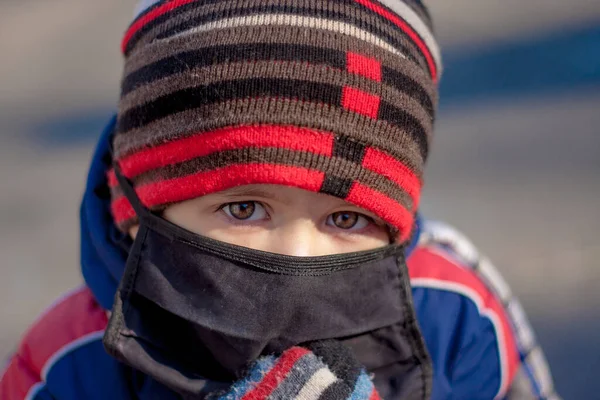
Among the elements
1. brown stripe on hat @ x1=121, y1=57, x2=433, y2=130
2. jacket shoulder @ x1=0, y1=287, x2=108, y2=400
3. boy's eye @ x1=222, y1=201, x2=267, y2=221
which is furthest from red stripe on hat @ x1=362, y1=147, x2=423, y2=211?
jacket shoulder @ x1=0, y1=287, x2=108, y2=400

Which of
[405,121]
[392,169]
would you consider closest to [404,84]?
[405,121]

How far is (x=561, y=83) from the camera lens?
3.75 meters

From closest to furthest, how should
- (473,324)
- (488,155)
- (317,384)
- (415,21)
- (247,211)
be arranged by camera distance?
(317,384), (247,211), (415,21), (473,324), (488,155)

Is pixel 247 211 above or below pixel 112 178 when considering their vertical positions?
above

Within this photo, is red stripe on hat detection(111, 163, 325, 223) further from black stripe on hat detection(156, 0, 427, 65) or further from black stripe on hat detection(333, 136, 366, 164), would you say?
black stripe on hat detection(156, 0, 427, 65)

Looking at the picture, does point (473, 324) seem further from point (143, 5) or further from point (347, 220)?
point (143, 5)

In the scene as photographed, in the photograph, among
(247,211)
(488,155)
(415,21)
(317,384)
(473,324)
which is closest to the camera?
(317,384)

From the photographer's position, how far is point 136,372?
166cm

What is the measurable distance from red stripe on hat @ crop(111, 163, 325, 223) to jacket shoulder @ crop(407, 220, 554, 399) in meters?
0.60

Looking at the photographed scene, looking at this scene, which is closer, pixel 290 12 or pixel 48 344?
pixel 290 12

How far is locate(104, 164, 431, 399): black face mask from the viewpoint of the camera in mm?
A: 1416

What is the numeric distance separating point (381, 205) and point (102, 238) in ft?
2.23

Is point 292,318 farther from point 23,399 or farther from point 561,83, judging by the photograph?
point 561,83

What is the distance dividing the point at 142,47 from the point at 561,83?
9.24 ft
